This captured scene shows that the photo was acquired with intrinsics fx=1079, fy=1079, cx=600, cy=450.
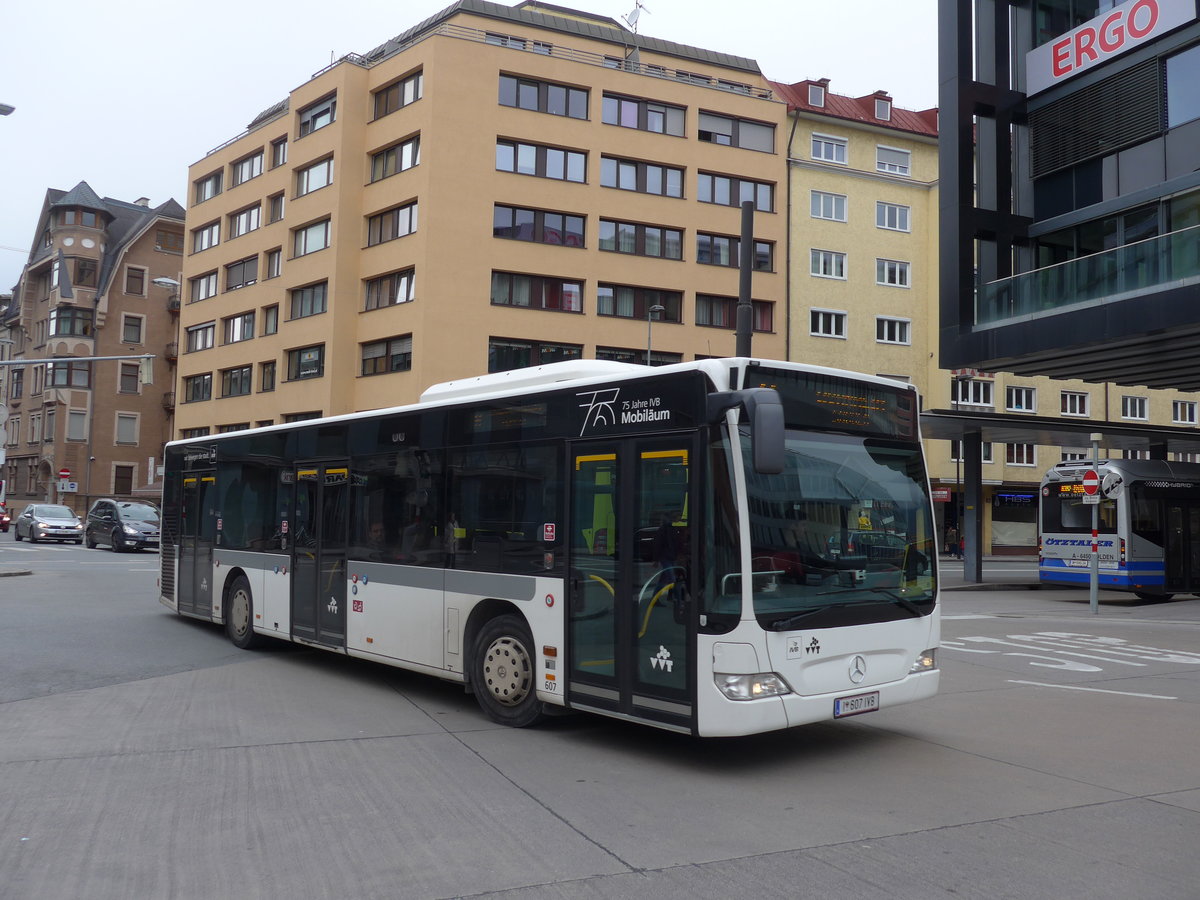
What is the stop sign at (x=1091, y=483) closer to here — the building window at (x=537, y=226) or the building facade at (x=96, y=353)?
the building window at (x=537, y=226)

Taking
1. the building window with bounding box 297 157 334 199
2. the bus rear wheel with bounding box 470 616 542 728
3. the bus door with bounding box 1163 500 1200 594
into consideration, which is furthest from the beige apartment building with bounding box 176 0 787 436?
the bus rear wheel with bounding box 470 616 542 728

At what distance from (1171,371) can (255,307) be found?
38.1 metres

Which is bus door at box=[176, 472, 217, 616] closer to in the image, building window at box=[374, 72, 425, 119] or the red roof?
building window at box=[374, 72, 425, 119]

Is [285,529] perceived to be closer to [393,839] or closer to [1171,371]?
[393,839]

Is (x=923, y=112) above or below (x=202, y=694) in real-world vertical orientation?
above

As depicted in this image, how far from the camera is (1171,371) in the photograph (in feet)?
89.7

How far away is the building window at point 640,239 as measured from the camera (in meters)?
42.3

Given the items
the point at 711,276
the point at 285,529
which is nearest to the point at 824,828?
the point at 285,529

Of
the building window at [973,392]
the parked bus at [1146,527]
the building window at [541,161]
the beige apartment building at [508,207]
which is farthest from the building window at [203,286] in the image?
the parked bus at [1146,527]

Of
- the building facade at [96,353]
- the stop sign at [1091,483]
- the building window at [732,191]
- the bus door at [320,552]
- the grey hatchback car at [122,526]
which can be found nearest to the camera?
the bus door at [320,552]

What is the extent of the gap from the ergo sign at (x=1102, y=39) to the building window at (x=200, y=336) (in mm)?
40141

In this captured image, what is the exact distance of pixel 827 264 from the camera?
48.4 meters

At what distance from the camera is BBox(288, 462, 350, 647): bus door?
35.9 feet

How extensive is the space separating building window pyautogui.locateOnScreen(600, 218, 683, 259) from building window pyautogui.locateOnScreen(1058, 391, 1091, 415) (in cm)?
2436
